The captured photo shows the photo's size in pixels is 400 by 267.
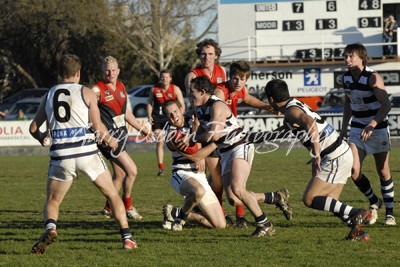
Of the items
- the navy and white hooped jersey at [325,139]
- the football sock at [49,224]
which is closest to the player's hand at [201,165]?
the navy and white hooped jersey at [325,139]

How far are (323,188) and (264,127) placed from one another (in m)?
19.4

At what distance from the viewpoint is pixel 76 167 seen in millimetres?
8625

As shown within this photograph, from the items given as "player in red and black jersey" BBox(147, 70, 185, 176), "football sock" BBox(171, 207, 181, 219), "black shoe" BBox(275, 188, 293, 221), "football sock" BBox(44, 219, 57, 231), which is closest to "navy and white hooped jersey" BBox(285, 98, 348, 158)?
"black shoe" BBox(275, 188, 293, 221)

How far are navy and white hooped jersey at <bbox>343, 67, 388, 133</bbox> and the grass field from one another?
1.20 m

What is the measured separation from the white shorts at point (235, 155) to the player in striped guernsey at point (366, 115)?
46.4 inches

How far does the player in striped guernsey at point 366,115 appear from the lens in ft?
34.0

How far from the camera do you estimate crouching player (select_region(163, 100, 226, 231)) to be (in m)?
10.0

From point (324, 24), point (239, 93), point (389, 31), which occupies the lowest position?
point (239, 93)

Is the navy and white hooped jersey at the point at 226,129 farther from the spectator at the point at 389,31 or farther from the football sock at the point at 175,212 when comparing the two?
the spectator at the point at 389,31

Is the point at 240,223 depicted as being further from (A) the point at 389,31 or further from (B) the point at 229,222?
(A) the point at 389,31

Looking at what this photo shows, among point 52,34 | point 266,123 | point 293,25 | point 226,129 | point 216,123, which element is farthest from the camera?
point 52,34

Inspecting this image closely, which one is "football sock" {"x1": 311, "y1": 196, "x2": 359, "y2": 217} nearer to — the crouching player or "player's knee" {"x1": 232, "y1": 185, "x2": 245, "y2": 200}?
"player's knee" {"x1": 232, "y1": 185, "x2": 245, "y2": 200}

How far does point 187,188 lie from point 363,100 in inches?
92.3

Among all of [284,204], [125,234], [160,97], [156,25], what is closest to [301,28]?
[156,25]
